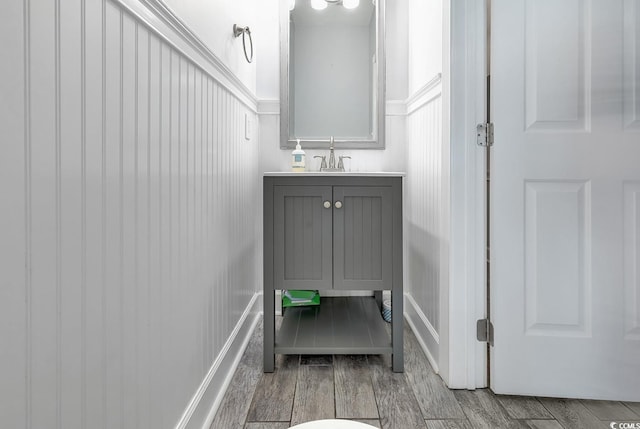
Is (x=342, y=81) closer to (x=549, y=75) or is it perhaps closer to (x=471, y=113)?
(x=471, y=113)

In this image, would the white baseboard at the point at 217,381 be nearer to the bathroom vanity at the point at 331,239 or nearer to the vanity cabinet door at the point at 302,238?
the bathroom vanity at the point at 331,239

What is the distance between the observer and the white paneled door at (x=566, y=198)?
137 centimetres

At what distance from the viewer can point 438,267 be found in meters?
1.66

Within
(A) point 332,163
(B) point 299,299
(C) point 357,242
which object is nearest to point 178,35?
(C) point 357,242

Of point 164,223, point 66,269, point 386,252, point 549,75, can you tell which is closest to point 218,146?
point 164,223

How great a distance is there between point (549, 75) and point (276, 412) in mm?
1557

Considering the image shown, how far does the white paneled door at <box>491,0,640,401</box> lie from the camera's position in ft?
4.51

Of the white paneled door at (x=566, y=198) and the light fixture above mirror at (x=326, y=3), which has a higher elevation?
the light fixture above mirror at (x=326, y=3)

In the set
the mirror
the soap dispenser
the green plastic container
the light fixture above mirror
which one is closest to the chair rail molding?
the soap dispenser

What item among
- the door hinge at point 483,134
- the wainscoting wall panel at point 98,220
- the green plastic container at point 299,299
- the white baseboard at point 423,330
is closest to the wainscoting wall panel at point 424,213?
the white baseboard at point 423,330

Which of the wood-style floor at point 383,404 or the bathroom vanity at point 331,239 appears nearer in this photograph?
the wood-style floor at point 383,404

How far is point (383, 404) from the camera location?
1.38 m

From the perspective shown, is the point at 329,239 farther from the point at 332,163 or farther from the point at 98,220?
the point at 98,220

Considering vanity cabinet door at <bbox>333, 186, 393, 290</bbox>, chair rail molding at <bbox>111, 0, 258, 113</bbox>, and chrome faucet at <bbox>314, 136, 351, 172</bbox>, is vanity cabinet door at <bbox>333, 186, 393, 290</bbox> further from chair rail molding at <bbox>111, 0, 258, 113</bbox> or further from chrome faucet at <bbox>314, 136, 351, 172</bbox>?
chair rail molding at <bbox>111, 0, 258, 113</bbox>
